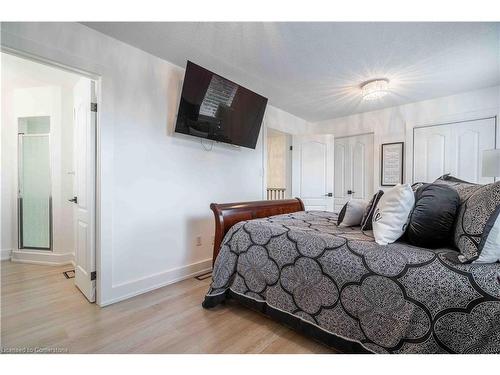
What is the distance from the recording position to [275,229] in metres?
1.68

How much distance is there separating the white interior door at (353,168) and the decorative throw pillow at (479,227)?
9.64ft

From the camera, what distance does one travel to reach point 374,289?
1148 mm

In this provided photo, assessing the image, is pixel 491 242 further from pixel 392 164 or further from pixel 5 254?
pixel 5 254

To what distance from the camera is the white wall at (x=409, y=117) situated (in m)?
2.88

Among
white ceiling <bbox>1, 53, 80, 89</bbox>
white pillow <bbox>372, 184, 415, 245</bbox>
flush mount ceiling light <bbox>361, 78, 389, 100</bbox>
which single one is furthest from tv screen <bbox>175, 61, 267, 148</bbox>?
white pillow <bbox>372, 184, 415, 245</bbox>

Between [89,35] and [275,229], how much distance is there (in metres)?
2.15

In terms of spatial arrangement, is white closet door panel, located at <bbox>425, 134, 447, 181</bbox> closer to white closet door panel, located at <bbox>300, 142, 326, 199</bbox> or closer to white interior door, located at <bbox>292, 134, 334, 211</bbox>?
white interior door, located at <bbox>292, 134, 334, 211</bbox>

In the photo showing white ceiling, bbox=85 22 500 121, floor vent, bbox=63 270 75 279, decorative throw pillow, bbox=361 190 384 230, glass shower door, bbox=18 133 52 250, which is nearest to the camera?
decorative throw pillow, bbox=361 190 384 230

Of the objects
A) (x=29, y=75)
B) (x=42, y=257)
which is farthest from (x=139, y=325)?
(x=29, y=75)

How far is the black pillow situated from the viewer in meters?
1.20

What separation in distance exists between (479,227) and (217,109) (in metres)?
2.28

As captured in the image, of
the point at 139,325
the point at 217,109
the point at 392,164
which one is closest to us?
the point at 139,325

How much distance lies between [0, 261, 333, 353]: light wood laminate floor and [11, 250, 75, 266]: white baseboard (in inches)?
26.5

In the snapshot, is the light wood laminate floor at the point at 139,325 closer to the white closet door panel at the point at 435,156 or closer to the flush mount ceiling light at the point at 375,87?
the flush mount ceiling light at the point at 375,87
